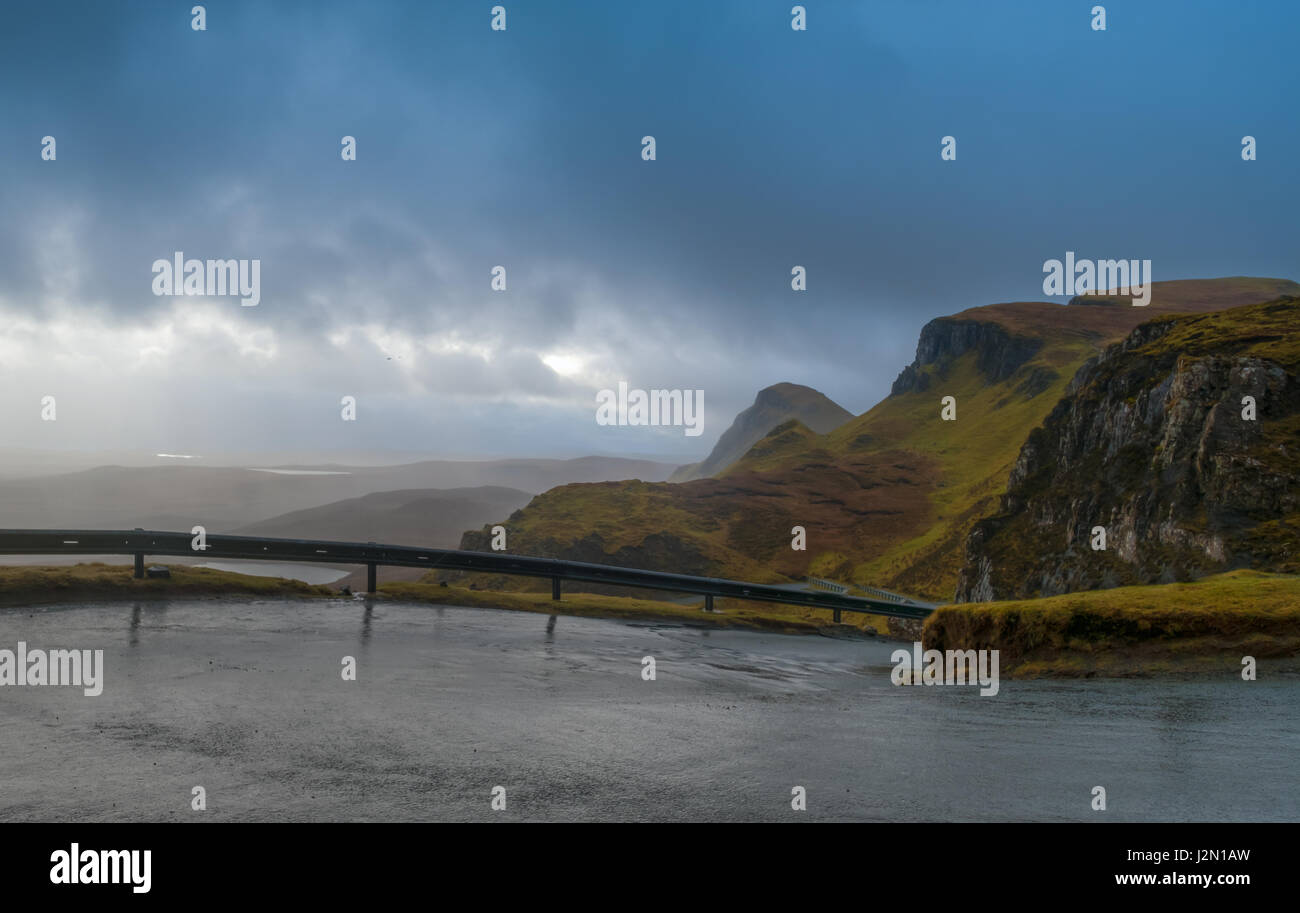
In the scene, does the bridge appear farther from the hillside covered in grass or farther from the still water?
the hillside covered in grass

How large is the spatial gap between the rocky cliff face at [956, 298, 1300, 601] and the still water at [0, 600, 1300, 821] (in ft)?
94.3

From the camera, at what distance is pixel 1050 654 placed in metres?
26.0

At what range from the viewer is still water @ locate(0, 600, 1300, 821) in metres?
10.1

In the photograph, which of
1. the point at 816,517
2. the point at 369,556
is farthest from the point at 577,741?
the point at 816,517

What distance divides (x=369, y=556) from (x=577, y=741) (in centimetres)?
3317

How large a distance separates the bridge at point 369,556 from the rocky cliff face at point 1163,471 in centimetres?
1391

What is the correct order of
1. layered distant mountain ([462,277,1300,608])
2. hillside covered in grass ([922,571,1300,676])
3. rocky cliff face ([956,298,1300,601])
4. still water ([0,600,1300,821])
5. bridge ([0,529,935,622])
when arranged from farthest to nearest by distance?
layered distant mountain ([462,277,1300,608]), rocky cliff face ([956,298,1300,601]), bridge ([0,529,935,622]), hillside covered in grass ([922,571,1300,676]), still water ([0,600,1300,821])

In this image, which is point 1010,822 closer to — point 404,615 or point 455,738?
point 455,738

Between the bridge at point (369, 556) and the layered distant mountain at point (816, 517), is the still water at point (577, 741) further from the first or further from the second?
the layered distant mountain at point (816, 517)

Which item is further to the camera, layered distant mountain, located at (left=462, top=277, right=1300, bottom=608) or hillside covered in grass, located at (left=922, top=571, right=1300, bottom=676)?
layered distant mountain, located at (left=462, top=277, right=1300, bottom=608)

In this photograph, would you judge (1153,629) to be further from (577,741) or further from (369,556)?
(369,556)

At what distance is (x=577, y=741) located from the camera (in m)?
14.4

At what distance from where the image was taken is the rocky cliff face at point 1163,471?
44.1 m

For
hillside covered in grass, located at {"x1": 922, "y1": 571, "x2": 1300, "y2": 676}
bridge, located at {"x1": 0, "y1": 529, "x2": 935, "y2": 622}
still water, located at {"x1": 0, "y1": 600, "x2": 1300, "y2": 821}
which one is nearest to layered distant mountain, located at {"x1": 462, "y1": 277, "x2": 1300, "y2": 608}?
bridge, located at {"x1": 0, "y1": 529, "x2": 935, "y2": 622}
